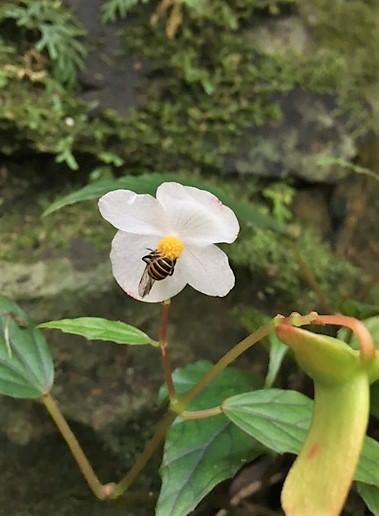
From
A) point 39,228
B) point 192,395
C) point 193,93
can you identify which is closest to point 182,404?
point 192,395

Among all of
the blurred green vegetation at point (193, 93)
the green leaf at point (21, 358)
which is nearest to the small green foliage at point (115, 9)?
the blurred green vegetation at point (193, 93)

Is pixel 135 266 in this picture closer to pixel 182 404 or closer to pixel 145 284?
pixel 145 284

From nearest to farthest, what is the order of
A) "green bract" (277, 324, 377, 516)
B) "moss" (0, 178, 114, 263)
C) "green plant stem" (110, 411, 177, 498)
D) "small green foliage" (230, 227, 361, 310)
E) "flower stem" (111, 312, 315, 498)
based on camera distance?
"green bract" (277, 324, 377, 516), "flower stem" (111, 312, 315, 498), "green plant stem" (110, 411, 177, 498), "moss" (0, 178, 114, 263), "small green foliage" (230, 227, 361, 310)

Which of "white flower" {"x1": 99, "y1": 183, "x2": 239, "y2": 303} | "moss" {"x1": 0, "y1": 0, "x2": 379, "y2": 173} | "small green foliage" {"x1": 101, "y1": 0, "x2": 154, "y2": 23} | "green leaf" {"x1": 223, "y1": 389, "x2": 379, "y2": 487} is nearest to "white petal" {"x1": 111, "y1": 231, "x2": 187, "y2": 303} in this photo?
"white flower" {"x1": 99, "y1": 183, "x2": 239, "y2": 303}

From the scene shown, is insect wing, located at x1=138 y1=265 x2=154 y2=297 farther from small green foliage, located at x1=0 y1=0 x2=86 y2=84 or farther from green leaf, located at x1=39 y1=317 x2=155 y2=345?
small green foliage, located at x1=0 y1=0 x2=86 y2=84

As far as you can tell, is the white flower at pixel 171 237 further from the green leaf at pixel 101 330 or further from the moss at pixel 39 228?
the moss at pixel 39 228

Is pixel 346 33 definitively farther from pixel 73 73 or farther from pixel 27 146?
pixel 27 146

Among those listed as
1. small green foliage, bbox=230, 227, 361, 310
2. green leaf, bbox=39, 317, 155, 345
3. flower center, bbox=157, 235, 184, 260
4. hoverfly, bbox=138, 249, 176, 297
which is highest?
flower center, bbox=157, 235, 184, 260

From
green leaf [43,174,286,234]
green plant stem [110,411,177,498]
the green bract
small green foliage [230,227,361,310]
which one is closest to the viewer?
the green bract
